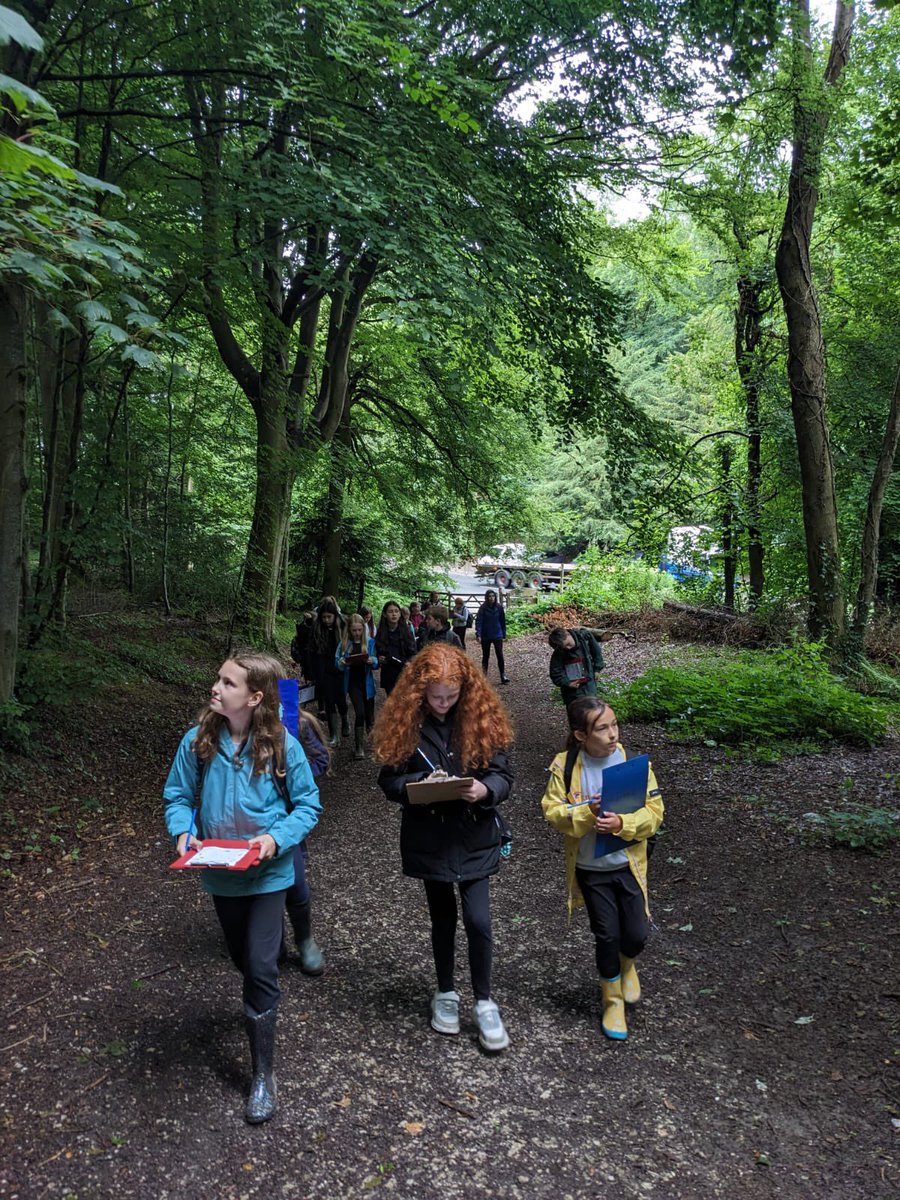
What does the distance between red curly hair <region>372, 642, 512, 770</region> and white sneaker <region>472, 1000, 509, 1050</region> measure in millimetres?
1125

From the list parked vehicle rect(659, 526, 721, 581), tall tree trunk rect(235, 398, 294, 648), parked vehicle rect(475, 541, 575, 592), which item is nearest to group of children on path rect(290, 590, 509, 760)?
tall tree trunk rect(235, 398, 294, 648)

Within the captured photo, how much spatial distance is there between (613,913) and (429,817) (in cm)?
100

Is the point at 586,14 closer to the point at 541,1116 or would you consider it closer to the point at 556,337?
the point at 556,337

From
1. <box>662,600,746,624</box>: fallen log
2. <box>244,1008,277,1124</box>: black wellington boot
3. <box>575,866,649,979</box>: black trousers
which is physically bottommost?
<box>244,1008,277,1124</box>: black wellington boot

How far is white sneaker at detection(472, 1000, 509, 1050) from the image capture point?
349 cm

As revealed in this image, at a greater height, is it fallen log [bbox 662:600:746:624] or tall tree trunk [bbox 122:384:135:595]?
tall tree trunk [bbox 122:384:135:595]

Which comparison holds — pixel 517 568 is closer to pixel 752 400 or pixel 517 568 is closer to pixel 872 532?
pixel 752 400

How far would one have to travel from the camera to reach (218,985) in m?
4.05

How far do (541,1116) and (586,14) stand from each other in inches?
364

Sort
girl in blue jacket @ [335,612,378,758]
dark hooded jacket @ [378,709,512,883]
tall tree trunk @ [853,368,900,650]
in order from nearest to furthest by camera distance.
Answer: dark hooded jacket @ [378,709,512,883], girl in blue jacket @ [335,612,378,758], tall tree trunk @ [853,368,900,650]

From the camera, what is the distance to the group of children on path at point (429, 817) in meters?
3.08

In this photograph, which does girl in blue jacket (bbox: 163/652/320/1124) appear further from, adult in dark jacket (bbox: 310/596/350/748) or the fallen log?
the fallen log

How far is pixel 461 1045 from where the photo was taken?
11.7 ft

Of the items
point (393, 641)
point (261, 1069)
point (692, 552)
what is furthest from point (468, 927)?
point (692, 552)
